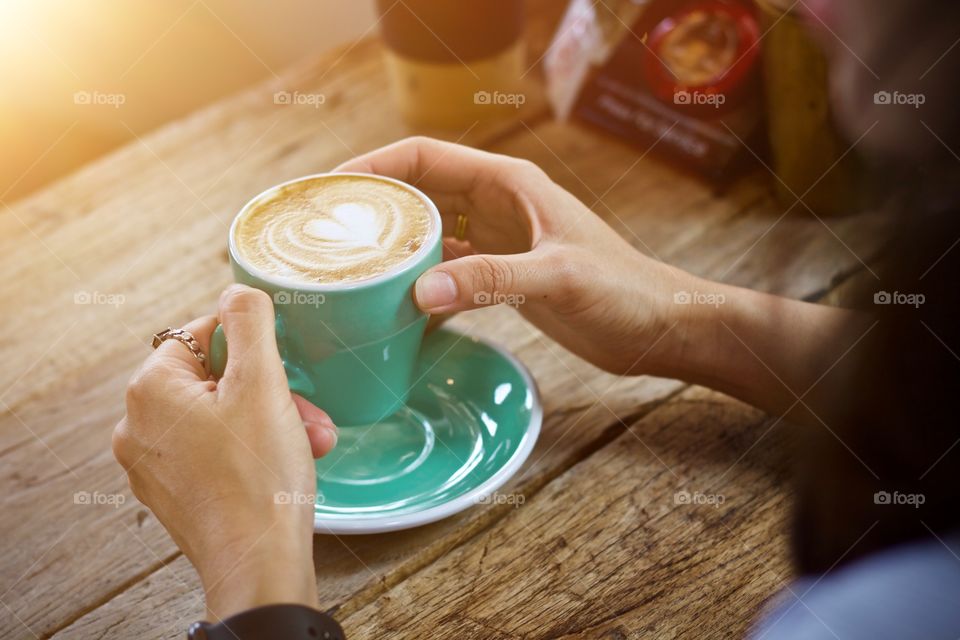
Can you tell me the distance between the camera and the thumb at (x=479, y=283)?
2.83ft

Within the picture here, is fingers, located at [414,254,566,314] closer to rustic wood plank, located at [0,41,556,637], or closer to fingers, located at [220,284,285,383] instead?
fingers, located at [220,284,285,383]

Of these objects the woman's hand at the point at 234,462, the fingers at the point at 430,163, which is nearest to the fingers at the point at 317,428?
the woman's hand at the point at 234,462

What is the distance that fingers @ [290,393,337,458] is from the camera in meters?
0.85

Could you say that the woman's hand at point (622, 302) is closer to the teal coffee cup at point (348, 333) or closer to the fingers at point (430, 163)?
the fingers at point (430, 163)

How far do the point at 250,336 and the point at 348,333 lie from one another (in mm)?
91

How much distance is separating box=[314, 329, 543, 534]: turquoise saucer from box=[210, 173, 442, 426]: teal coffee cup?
0.04 metres

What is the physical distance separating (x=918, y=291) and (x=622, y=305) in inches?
16.2

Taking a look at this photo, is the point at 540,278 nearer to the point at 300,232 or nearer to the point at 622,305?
the point at 622,305

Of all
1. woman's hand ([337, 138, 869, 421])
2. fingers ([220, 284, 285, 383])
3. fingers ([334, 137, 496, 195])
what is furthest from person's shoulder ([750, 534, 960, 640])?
fingers ([334, 137, 496, 195])

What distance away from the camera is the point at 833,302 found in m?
1.14

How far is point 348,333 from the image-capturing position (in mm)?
847

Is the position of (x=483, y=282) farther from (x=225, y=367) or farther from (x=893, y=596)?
(x=893, y=596)

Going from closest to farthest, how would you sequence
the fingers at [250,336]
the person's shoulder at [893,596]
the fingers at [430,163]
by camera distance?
the person's shoulder at [893,596] → the fingers at [250,336] → the fingers at [430,163]

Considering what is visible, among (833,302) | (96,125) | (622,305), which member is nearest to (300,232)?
(622,305)
